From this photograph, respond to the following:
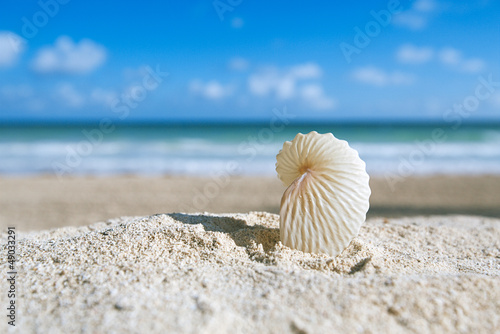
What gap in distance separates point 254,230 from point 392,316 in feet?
4.03

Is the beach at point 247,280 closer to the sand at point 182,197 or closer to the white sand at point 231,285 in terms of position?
the white sand at point 231,285

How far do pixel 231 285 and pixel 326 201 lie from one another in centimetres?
82

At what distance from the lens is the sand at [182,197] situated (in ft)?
22.2

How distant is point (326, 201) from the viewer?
2.40m

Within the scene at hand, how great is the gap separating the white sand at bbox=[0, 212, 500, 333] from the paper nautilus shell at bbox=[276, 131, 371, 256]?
0.34 ft

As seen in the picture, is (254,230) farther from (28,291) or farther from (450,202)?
(450,202)

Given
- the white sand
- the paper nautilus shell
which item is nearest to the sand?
the white sand

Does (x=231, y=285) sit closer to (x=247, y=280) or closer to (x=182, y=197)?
(x=247, y=280)

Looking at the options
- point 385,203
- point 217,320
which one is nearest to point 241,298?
point 217,320

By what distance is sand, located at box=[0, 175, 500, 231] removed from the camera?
677 cm

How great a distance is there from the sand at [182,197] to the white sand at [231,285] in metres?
3.74

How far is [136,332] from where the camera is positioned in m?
1.56

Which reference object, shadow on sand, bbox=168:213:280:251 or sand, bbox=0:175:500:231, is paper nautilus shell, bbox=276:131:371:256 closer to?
shadow on sand, bbox=168:213:280:251

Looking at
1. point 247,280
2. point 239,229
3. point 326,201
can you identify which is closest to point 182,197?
point 239,229
